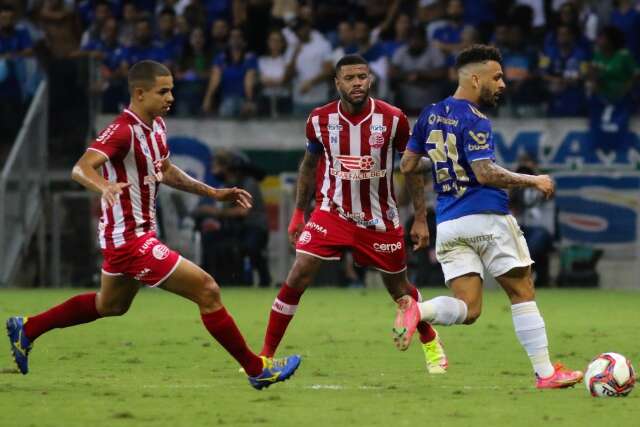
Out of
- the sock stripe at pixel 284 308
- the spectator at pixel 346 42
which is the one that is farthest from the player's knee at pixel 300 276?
the spectator at pixel 346 42

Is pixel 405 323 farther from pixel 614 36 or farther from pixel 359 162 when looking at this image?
pixel 614 36

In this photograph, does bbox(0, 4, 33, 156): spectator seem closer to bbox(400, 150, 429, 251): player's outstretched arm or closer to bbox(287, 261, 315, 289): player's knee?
bbox(287, 261, 315, 289): player's knee

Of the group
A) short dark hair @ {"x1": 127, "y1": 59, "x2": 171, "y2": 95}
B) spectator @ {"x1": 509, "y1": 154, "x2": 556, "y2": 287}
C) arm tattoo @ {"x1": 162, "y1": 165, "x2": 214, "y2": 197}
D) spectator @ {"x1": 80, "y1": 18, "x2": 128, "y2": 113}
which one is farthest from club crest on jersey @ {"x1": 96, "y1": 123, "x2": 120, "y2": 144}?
spectator @ {"x1": 80, "y1": 18, "x2": 128, "y2": 113}

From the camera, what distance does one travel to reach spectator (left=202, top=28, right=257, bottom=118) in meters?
21.6

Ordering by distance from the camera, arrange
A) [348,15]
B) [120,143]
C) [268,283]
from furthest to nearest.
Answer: [348,15] → [268,283] → [120,143]

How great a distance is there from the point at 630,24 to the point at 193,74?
623 cm

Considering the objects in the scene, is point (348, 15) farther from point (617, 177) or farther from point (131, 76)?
point (131, 76)

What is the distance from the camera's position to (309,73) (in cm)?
2158

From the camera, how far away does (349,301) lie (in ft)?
60.8

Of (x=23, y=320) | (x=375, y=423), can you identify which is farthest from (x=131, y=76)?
(x=375, y=423)

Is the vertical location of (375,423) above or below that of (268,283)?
above

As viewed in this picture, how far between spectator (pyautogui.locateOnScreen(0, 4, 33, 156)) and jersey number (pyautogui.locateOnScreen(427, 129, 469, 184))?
44.2 ft

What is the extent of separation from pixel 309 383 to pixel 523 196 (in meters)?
11.9

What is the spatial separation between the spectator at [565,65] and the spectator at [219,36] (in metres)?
4.55
